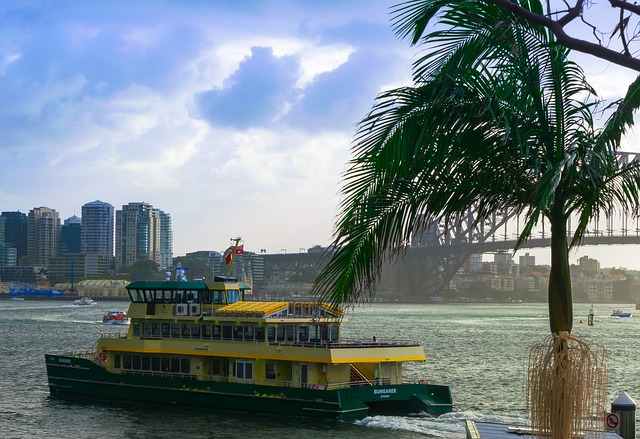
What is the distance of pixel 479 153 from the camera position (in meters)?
6.60

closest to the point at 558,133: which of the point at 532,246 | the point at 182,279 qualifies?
the point at 182,279

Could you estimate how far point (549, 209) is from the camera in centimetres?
668

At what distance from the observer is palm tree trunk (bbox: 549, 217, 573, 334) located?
675 cm

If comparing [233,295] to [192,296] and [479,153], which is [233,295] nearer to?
[192,296]

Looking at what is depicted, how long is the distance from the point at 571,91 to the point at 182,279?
3202cm

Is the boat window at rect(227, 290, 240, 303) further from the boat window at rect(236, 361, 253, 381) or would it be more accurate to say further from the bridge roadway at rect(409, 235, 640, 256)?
the bridge roadway at rect(409, 235, 640, 256)

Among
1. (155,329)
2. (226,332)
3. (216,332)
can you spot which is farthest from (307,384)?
(155,329)

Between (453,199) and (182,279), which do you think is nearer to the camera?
(453,199)

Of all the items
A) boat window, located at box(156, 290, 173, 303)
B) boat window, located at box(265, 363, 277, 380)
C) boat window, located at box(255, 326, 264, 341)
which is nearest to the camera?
boat window, located at box(265, 363, 277, 380)

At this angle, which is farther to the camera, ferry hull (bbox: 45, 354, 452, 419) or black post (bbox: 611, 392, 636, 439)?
ferry hull (bbox: 45, 354, 452, 419)

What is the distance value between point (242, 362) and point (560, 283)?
26129 mm

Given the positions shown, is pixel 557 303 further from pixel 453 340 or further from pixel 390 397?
pixel 453 340

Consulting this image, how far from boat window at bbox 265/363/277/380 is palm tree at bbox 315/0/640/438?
25197 millimetres

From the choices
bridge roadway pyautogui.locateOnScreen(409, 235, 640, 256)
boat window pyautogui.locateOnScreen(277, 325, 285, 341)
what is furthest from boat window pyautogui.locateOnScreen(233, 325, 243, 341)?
bridge roadway pyautogui.locateOnScreen(409, 235, 640, 256)
